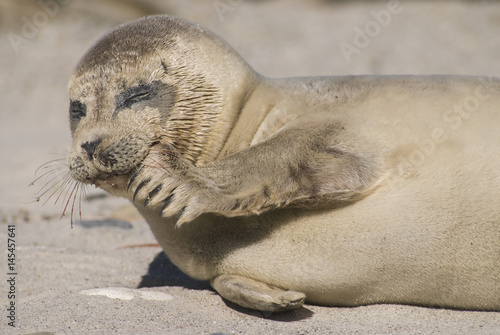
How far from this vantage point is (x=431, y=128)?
3.67 metres

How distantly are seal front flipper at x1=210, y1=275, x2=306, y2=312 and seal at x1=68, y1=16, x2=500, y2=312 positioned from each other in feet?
0.04

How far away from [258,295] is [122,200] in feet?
13.7

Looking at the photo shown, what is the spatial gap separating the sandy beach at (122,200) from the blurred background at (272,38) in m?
0.03

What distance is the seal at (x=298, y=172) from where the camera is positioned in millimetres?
3488

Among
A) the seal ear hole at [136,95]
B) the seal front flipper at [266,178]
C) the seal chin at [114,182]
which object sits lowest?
the seal chin at [114,182]

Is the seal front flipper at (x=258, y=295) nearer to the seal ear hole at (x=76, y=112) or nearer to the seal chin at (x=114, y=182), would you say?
the seal chin at (x=114, y=182)

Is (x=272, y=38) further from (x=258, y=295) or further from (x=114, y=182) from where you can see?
(x=258, y=295)

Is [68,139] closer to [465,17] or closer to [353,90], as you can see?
[353,90]

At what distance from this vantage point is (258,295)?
3.53 m

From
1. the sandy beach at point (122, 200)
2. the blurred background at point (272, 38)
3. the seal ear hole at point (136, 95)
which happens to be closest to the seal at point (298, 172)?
the seal ear hole at point (136, 95)

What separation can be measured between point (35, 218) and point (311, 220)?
3898 mm

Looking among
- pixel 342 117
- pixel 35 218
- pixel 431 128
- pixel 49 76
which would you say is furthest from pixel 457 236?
pixel 49 76

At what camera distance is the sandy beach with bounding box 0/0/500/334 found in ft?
11.5

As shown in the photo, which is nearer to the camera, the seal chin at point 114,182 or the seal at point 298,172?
the seal at point 298,172
